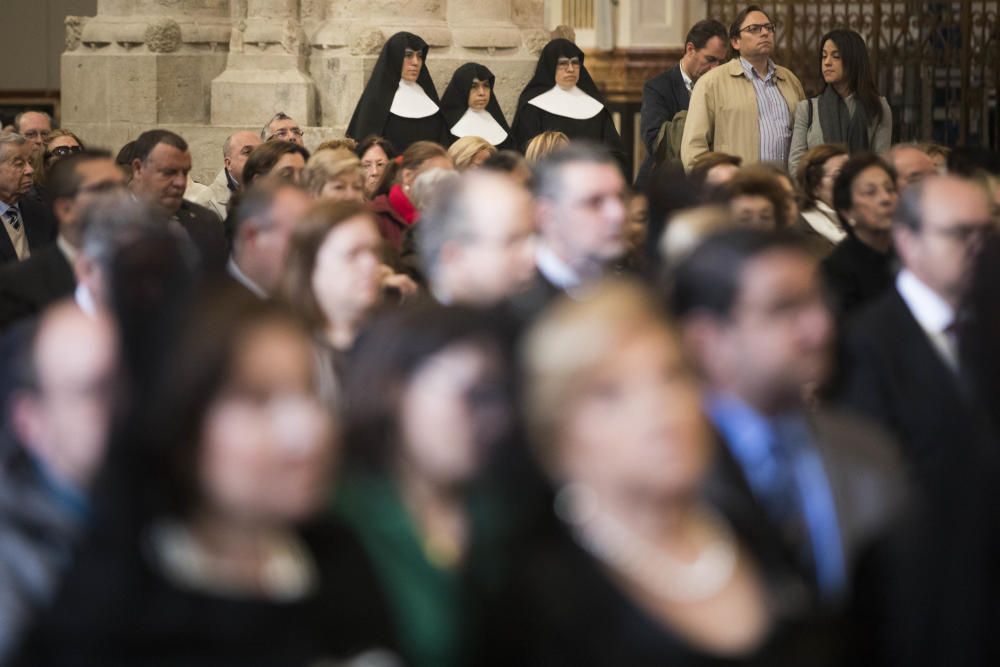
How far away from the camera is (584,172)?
539cm

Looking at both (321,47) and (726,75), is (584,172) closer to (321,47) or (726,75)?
(726,75)

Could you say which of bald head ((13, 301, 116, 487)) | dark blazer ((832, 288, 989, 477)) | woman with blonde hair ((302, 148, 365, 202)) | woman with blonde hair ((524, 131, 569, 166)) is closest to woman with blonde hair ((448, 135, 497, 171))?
woman with blonde hair ((524, 131, 569, 166))

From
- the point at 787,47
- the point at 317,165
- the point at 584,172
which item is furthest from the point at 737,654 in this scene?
the point at 787,47

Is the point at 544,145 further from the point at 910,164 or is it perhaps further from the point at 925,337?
the point at 925,337

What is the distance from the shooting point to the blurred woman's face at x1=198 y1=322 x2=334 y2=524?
246cm

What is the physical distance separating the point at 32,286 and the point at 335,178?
5.25ft

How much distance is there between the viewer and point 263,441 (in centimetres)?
246

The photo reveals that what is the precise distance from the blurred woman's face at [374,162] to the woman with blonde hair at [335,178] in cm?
244

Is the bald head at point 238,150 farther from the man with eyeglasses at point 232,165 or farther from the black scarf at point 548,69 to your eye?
the black scarf at point 548,69

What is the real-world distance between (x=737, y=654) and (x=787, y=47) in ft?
48.7

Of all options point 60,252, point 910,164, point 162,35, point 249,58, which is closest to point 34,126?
point 162,35

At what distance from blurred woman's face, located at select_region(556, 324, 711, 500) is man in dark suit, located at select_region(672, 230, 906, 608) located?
1.80ft

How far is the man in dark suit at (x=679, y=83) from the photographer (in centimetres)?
1214

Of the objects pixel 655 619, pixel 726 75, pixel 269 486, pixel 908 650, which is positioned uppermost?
pixel 726 75
